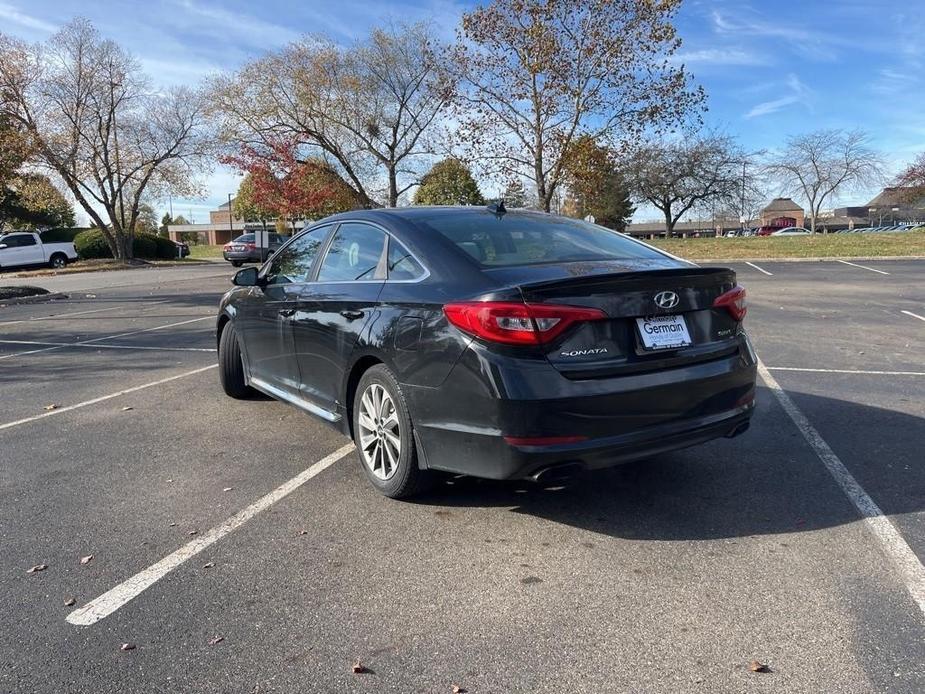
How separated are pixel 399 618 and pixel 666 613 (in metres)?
1.06

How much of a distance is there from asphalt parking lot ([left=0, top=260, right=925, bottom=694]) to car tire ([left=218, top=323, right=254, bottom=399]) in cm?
47

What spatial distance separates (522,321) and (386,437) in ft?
3.80

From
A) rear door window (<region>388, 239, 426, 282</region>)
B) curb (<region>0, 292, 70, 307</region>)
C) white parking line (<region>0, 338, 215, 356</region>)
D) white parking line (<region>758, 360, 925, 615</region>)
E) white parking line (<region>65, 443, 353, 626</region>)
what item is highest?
rear door window (<region>388, 239, 426, 282</region>)

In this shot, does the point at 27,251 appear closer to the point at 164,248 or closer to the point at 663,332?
the point at 164,248

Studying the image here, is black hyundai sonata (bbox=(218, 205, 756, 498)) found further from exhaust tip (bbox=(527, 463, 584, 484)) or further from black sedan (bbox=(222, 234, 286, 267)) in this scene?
black sedan (bbox=(222, 234, 286, 267))

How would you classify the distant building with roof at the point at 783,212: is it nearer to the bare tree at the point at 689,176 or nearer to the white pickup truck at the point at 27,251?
the bare tree at the point at 689,176

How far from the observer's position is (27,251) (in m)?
32.9

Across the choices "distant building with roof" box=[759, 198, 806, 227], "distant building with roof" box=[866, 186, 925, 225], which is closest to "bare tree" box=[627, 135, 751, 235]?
"distant building with roof" box=[866, 186, 925, 225]

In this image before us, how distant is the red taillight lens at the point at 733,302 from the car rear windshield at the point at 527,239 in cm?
49

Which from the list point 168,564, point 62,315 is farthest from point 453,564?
point 62,315

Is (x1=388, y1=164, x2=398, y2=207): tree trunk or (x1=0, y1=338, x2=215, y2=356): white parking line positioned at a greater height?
(x1=388, y1=164, x2=398, y2=207): tree trunk

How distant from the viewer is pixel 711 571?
3135 millimetres

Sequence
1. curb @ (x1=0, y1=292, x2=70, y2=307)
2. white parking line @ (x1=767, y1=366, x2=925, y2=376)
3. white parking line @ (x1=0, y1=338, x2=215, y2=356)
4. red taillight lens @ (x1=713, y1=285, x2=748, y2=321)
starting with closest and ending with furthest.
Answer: red taillight lens @ (x1=713, y1=285, x2=748, y2=321) < white parking line @ (x1=767, y1=366, x2=925, y2=376) < white parking line @ (x1=0, y1=338, x2=215, y2=356) < curb @ (x1=0, y1=292, x2=70, y2=307)

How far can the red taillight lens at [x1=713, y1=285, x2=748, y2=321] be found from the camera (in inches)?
149
